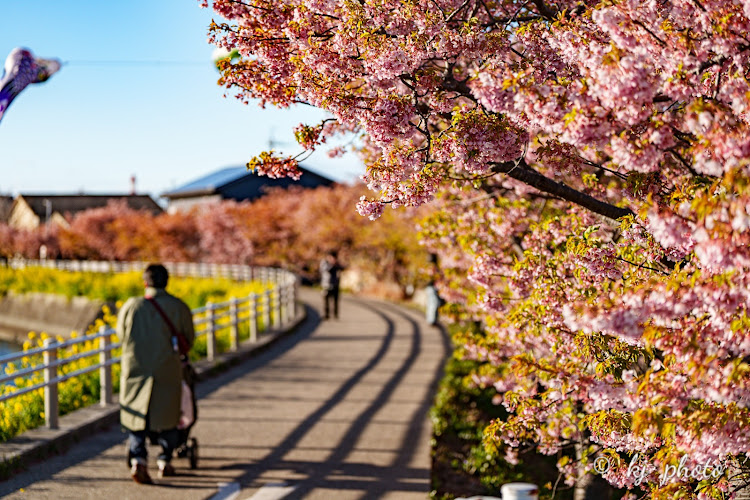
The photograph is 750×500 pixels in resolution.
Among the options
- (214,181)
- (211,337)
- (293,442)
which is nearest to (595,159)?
(293,442)

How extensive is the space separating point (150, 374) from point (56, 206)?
A: 3228 inches

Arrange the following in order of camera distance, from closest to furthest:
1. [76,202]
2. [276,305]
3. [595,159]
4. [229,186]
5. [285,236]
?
[595,159], [276,305], [285,236], [229,186], [76,202]

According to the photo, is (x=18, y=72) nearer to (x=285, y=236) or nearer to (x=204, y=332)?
(x=204, y=332)

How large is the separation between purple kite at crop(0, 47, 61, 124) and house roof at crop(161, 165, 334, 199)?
48629 mm

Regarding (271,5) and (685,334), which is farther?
(271,5)

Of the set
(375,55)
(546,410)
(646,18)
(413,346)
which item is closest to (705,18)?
(646,18)

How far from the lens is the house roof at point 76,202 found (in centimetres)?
8181

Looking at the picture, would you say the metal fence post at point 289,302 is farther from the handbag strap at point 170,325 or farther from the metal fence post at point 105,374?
the handbag strap at point 170,325

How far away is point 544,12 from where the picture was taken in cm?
553

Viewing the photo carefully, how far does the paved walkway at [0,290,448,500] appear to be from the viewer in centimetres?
706

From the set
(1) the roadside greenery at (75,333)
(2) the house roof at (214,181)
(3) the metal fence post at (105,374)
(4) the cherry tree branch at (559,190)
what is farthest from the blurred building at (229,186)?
(4) the cherry tree branch at (559,190)

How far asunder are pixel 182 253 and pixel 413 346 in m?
37.1

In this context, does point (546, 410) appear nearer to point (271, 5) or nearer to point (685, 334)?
point (685, 334)

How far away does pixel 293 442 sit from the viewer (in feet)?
28.7
